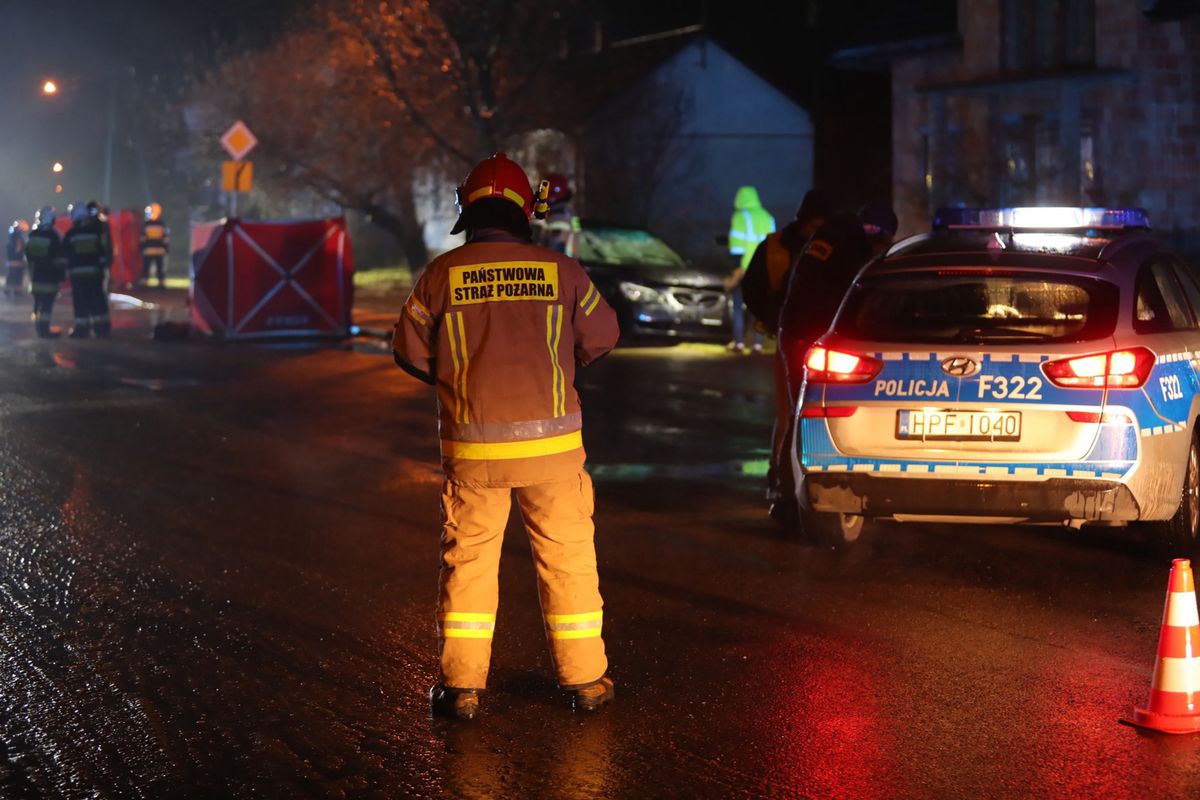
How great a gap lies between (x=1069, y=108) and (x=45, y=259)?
14.6 metres

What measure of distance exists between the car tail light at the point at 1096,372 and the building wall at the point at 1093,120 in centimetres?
1814

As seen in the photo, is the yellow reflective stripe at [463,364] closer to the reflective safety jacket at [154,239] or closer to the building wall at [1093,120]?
the building wall at [1093,120]

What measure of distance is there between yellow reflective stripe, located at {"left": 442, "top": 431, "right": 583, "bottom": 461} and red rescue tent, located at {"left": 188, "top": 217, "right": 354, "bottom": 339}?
1706 centimetres

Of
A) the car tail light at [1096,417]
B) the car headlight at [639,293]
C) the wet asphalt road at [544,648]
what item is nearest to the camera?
the wet asphalt road at [544,648]

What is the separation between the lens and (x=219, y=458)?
470 inches

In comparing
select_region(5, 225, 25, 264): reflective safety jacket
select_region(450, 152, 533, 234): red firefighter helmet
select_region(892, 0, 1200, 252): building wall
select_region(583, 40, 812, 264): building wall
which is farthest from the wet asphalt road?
select_region(583, 40, 812, 264): building wall

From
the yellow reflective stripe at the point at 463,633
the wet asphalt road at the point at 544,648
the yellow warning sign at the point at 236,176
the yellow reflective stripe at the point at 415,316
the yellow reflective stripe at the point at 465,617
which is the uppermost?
the yellow warning sign at the point at 236,176

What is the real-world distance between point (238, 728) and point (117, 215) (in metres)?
36.5

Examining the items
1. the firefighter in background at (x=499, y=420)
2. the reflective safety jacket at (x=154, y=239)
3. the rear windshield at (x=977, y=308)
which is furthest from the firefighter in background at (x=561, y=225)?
the reflective safety jacket at (x=154, y=239)

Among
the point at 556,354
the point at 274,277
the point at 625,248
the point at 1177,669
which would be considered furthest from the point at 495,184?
the point at 274,277

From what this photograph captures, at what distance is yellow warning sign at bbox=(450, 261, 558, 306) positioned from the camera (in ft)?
18.1

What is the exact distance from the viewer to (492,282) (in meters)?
5.53

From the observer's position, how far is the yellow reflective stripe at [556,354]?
560 cm

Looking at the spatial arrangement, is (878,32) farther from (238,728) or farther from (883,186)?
(238,728)
